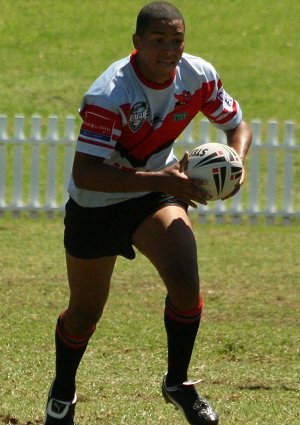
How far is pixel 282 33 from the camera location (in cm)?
2316

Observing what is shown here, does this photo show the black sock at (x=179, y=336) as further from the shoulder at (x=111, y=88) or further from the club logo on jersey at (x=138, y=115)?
the shoulder at (x=111, y=88)

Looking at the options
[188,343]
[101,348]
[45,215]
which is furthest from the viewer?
[45,215]

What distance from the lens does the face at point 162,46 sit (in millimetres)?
5332

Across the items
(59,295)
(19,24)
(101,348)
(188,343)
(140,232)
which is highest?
(140,232)

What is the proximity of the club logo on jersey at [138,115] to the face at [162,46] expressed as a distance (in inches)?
6.7

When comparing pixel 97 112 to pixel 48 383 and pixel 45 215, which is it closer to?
pixel 48 383

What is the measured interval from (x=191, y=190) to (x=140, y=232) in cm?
40

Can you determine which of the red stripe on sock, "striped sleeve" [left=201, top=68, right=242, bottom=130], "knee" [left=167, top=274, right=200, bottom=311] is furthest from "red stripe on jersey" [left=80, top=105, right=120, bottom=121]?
the red stripe on sock

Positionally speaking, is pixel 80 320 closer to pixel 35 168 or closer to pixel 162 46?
pixel 162 46

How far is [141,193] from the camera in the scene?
5.59 metres

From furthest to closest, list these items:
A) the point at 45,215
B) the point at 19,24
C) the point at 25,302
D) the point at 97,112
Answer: the point at 19,24
the point at 45,215
the point at 25,302
the point at 97,112

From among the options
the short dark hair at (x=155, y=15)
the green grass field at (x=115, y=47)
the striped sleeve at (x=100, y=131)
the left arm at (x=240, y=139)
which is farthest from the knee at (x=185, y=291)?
the green grass field at (x=115, y=47)

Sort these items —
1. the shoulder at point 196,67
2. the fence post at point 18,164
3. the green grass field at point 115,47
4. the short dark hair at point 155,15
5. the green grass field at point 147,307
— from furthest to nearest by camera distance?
1. the green grass field at point 115,47
2. the fence post at point 18,164
3. the green grass field at point 147,307
4. the shoulder at point 196,67
5. the short dark hair at point 155,15

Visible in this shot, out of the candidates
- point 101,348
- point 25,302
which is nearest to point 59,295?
point 25,302
